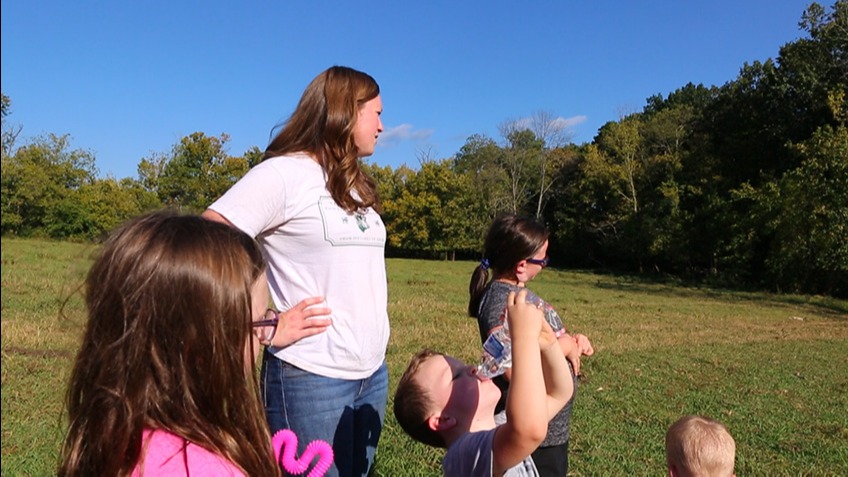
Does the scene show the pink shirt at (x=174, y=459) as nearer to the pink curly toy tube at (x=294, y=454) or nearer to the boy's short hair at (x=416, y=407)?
the pink curly toy tube at (x=294, y=454)

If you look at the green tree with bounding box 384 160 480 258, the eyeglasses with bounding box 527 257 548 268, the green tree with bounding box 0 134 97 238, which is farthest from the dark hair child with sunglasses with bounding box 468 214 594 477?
the green tree with bounding box 384 160 480 258

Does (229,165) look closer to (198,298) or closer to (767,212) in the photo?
(767,212)

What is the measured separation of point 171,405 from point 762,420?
22.8 ft

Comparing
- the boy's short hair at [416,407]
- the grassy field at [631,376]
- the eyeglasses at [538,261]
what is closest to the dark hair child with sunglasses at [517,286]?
the eyeglasses at [538,261]

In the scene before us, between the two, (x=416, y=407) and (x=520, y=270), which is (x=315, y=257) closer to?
(x=416, y=407)

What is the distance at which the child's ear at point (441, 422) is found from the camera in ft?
7.23

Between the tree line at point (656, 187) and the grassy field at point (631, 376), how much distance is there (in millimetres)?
6653

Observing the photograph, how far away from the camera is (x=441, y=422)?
2211 millimetres

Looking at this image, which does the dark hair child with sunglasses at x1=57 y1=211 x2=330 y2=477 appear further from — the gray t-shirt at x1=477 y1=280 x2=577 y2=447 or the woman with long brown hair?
the gray t-shirt at x1=477 y1=280 x2=577 y2=447

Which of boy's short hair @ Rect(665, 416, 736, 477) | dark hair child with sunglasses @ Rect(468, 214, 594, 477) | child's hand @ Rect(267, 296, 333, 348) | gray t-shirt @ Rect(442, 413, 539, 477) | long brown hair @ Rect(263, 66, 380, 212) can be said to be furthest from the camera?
dark hair child with sunglasses @ Rect(468, 214, 594, 477)

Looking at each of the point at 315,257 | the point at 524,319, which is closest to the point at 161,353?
the point at 315,257

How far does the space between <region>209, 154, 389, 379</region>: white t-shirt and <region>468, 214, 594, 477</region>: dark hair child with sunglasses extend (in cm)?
86

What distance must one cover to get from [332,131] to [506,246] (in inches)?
50.9

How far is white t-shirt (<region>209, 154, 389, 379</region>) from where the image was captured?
7.06 feet
